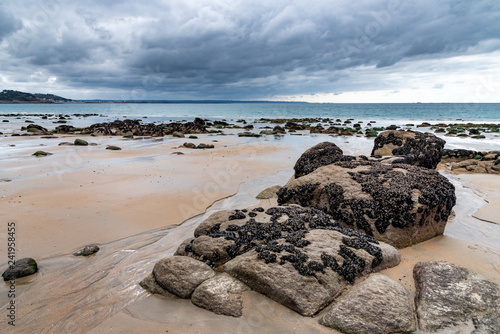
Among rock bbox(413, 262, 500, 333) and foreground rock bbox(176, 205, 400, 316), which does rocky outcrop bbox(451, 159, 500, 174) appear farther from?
rock bbox(413, 262, 500, 333)

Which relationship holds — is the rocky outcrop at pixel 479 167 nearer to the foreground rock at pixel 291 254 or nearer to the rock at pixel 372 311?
the foreground rock at pixel 291 254

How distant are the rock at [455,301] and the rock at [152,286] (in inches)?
158

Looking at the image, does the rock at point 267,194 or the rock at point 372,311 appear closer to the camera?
the rock at point 372,311

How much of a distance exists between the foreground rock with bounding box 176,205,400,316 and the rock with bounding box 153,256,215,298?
0.39 m

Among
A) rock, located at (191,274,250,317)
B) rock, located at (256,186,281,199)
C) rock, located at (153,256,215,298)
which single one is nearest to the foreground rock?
rock, located at (191,274,250,317)

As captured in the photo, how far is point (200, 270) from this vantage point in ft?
16.6

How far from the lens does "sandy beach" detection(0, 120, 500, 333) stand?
436 centimetres

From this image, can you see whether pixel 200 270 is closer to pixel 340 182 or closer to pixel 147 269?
pixel 147 269

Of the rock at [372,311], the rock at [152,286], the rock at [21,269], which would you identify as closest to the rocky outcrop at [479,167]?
the rock at [372,311]

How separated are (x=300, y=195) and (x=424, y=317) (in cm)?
445

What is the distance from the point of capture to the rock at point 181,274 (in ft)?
15.8

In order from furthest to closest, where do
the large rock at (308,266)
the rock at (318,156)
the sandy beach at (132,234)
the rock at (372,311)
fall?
the rock at (318,156) < the large rock at (308,266) < the sandy beach at (132,234) < the rock at (372,311)

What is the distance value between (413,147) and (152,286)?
43.1ft

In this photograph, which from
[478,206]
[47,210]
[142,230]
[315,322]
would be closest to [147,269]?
[142,230]
